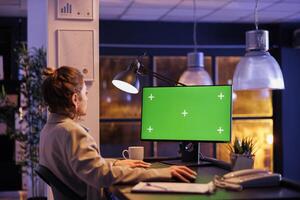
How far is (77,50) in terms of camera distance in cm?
358

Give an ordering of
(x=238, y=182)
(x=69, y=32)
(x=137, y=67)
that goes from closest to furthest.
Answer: (x=238, y=182) < (x=137, y=67) < (x=69, y=32)

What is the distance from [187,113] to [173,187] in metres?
0.86

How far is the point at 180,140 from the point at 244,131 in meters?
5.33

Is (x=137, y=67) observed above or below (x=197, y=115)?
above

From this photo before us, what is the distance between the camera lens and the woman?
2062 mm

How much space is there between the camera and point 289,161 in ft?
24.9

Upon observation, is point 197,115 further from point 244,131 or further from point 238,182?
point 244,131

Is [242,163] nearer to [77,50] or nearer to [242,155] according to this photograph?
[242,155]

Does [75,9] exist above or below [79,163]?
above

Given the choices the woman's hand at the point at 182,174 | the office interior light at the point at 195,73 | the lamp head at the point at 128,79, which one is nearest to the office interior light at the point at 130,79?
the lamp head at the point at 128,79

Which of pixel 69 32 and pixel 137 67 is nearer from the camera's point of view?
pixel 137 67

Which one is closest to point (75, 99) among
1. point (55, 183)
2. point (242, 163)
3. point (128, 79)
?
point (55, 183)

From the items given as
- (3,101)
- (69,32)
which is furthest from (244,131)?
(69,32)

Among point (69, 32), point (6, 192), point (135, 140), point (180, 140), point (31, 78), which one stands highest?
point (69, 32)
